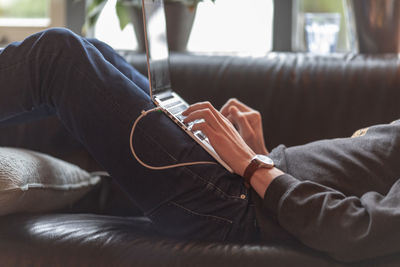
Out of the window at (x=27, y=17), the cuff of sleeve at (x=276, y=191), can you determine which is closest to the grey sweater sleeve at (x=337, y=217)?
the cuff of sleeve at (x=276, y=191)

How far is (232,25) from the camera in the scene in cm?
234

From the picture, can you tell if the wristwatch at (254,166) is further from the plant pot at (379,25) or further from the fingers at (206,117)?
the plant pot at (379,25)

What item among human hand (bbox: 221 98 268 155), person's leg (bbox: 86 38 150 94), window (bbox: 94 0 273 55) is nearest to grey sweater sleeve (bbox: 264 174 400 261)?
human hand (bbox: 221 98 268 155)

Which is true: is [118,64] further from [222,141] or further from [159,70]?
[222,141]

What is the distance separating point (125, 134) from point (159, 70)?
243 mm

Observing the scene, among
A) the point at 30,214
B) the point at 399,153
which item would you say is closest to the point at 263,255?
the point at 399,153

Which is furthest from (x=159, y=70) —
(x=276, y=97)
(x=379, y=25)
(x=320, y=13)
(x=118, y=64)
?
(x=320, y=13)

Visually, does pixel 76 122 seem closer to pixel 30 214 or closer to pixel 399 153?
pixel 30 214

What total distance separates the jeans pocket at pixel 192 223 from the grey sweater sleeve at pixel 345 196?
108 millimetres

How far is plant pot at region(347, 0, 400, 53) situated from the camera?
177 centimetres

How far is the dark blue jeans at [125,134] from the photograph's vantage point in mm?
1046

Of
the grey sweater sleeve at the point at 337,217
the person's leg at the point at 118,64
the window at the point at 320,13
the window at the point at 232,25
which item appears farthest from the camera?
the window at the point at 232,25

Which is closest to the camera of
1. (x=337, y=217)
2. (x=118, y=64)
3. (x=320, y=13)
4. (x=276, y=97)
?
(x=337, y=217)

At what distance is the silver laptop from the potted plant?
667 millimetres
